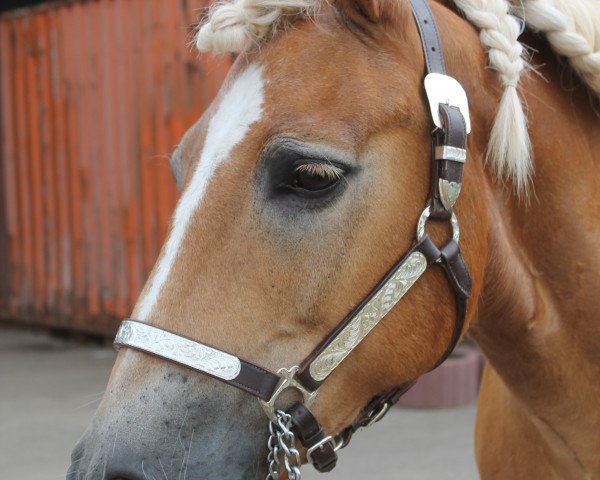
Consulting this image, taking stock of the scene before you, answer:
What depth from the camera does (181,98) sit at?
23.1ft

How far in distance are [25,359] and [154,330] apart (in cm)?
680

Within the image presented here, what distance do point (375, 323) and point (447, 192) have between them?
1.05 feet

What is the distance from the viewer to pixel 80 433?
5.39 meters

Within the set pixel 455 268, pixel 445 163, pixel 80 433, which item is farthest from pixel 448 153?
pixel 80 433

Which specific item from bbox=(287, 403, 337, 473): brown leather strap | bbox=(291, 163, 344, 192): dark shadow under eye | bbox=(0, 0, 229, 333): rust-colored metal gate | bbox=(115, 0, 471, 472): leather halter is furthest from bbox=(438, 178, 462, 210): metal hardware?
bbox=(0, 0, 229, 333): rust-colored metal gate

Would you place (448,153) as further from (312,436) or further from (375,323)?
(312,436)

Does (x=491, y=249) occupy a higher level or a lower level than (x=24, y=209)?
higher

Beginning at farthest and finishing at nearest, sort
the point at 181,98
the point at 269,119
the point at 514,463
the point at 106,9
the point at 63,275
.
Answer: the point at 63,275
the point at 106,9
the point at 181,98
the point at 514,463
the point at 269,119

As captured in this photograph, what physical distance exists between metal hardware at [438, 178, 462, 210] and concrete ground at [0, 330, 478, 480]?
2.37 meters

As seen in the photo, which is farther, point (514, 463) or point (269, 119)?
point (514, 463)

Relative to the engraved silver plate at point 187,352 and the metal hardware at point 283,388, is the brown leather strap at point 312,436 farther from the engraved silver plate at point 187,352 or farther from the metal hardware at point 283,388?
the engraved silver plate at point 187,352

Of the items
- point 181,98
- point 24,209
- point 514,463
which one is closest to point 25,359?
point 24,209

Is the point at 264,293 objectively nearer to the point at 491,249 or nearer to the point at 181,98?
the point at 491,249

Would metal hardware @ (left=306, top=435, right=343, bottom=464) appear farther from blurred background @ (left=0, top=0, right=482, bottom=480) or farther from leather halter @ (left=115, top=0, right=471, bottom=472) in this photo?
blurred background @ (left=0, top=0, right=482, bottom=480)
